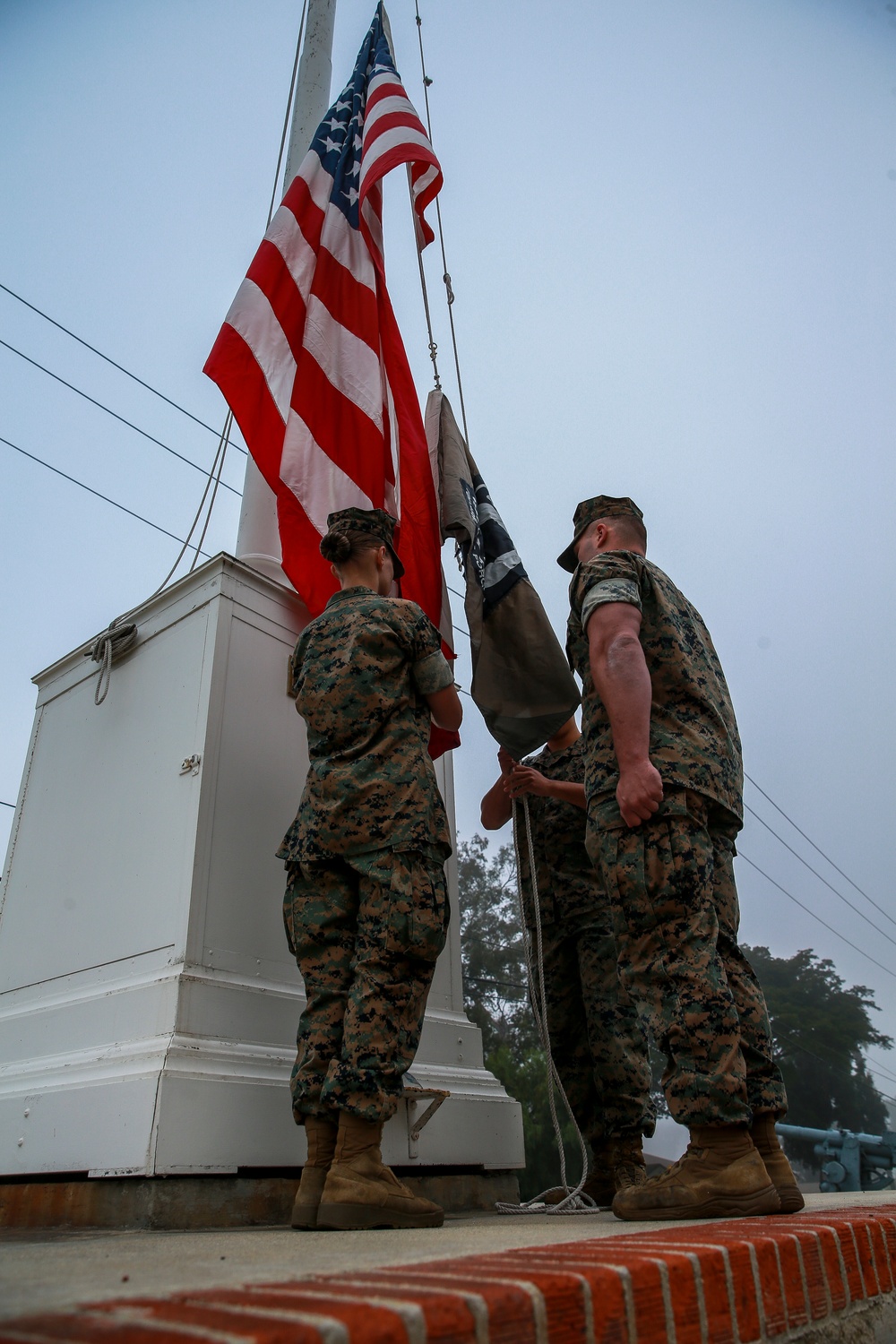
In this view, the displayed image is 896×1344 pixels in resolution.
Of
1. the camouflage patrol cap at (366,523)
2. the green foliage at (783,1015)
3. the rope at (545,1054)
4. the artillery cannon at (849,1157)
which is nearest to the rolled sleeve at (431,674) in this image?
the camouflage patrol cap at (366,523)

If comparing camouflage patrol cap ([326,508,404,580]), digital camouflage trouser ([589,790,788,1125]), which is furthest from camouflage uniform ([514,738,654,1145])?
camouflage patrol cap ([326,508,404,580])

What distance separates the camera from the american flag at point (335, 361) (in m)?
3.19

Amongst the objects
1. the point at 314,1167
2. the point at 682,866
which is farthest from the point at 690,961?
the point at 314,1167

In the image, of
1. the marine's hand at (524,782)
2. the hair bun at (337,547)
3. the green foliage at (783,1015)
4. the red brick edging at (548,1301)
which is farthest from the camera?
the green foliage at (783,1015)

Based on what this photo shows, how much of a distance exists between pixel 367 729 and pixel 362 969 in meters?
0.52

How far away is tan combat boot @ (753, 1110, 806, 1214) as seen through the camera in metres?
1.65

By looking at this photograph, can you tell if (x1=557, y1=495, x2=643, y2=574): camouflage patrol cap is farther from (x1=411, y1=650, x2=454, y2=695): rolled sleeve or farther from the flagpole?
the flagpole

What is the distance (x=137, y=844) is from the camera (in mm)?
2424

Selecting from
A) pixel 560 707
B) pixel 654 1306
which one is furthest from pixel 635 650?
pixel 654 1306

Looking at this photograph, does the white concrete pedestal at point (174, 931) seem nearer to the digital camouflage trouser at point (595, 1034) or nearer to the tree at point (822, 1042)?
the digital camouflage trouser at point (595, 1034)

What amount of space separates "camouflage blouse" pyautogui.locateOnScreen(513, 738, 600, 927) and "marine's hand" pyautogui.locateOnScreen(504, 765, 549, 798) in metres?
0.09

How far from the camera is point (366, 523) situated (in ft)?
8.00

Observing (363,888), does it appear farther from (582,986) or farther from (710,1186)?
(582,986)

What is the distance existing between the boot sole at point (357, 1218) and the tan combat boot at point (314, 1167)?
43 millimetres
